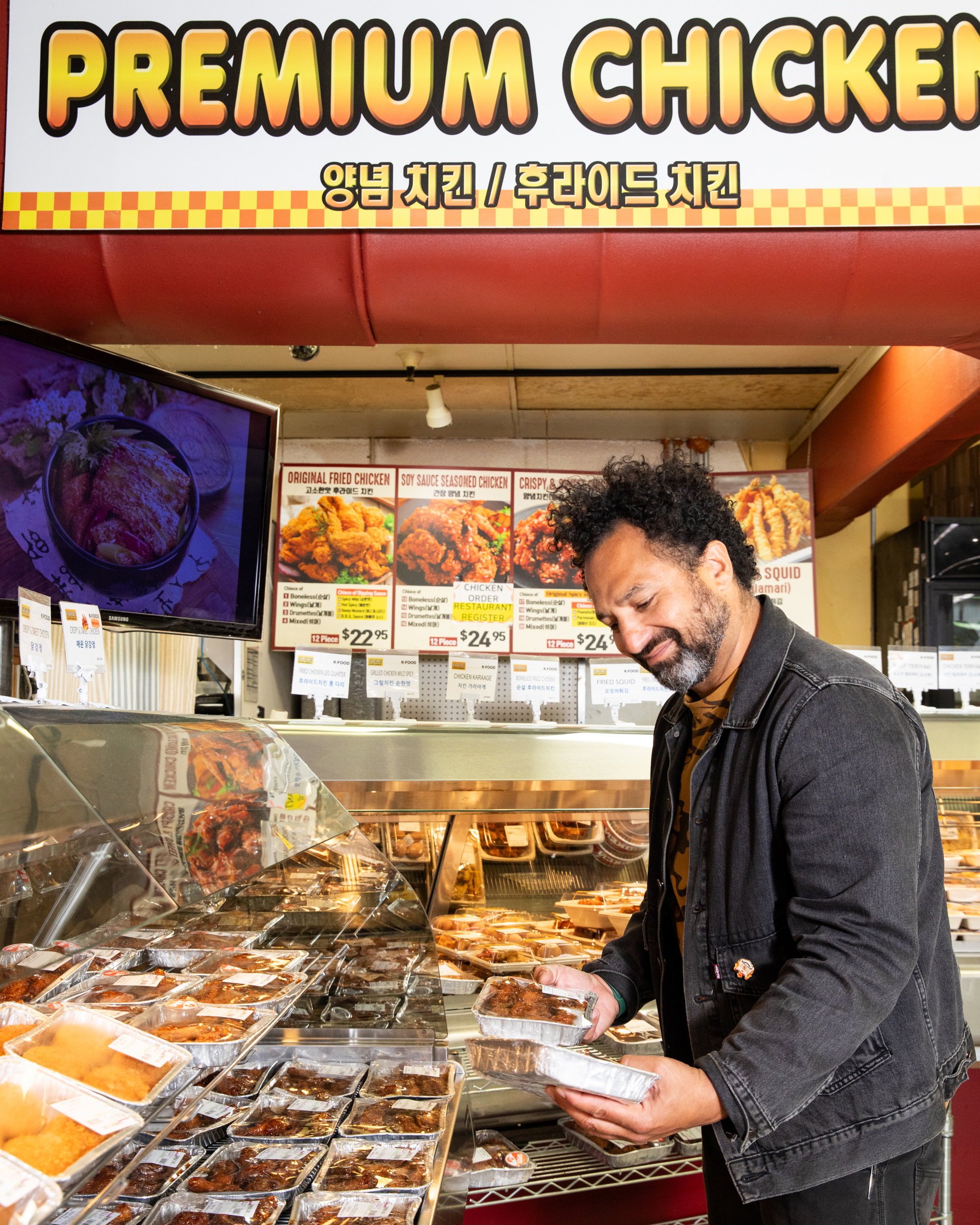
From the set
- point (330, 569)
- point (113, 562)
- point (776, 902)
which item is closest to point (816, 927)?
point (776, 902)

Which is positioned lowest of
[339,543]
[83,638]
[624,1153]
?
[624,1153]

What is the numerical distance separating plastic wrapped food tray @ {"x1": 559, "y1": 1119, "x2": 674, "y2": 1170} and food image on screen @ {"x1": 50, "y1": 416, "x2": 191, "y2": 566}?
6.22 feet

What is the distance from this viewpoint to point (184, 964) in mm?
2418

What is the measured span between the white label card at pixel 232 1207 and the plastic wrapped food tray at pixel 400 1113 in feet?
1.00

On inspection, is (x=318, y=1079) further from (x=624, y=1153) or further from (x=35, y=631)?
(x=35, y=631)

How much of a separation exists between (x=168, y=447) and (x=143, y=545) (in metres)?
0.29

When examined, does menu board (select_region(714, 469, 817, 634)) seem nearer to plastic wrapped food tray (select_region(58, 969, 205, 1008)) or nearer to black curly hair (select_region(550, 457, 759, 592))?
black curly hair (select_region(550, 457, 759, 592))

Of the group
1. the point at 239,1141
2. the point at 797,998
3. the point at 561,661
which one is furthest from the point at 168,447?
the point at 561,661

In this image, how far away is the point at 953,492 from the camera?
22.3 ft

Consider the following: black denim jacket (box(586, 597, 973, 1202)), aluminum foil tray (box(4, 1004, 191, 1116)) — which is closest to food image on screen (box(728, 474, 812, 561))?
black denim jacket (box(586, 597, 973, 1202))

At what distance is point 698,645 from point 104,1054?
116 cm

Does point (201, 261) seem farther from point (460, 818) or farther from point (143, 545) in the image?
point (460, 818)

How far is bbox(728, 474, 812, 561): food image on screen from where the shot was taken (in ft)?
20.3

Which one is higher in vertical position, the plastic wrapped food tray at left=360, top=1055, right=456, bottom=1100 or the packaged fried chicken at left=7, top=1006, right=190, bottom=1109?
the packaged fried chicken at left=7, top=1006, right=190, bottom=1109
